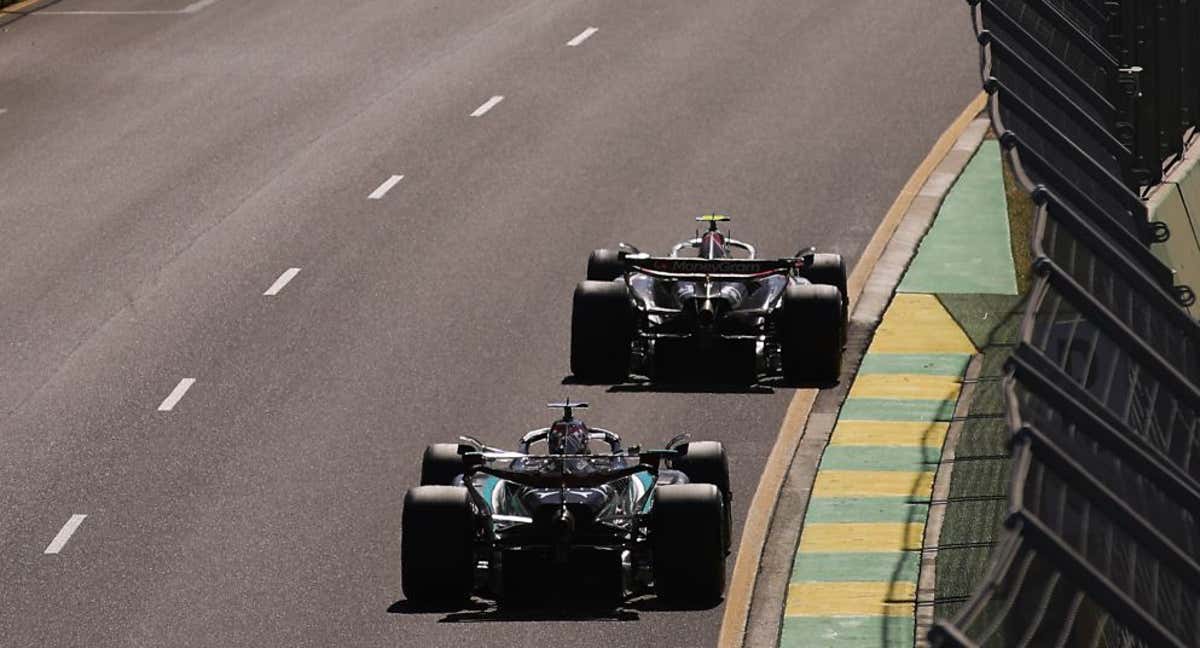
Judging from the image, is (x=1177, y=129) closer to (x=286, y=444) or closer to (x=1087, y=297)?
(x=1087, y=297)

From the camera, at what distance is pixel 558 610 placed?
19.0m

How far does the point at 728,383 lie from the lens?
22859mm

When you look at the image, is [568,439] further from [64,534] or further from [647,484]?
[64,534]

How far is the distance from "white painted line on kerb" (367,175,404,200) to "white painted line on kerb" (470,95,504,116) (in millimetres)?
3075

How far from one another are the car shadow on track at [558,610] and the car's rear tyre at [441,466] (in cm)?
114

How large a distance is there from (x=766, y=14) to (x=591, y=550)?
24.0 m

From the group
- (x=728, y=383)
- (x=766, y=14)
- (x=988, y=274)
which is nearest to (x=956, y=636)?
(x=728, y=383)

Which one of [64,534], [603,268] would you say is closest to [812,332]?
[603,268]

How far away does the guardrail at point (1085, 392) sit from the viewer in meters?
7.82

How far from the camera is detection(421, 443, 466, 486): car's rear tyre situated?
796 inches

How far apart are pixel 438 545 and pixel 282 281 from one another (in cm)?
Answer: 1237

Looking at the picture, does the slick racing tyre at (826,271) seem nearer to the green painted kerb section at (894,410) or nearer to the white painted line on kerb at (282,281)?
the green painted kerb section at (894,410)

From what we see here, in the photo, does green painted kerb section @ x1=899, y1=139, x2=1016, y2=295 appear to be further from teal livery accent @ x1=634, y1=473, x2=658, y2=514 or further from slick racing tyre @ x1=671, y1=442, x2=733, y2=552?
teal livery accent @ x1=634, y1=473, x2=658, y2=514

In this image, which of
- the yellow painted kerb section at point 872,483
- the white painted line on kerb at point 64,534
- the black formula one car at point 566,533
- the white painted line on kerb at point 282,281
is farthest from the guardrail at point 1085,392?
the white painted line on kerb at point 282,281
